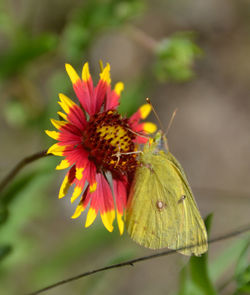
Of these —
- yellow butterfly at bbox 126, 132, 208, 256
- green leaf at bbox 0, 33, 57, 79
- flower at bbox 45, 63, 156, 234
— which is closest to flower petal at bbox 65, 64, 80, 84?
flower at bbox 45, 63, 156, 234

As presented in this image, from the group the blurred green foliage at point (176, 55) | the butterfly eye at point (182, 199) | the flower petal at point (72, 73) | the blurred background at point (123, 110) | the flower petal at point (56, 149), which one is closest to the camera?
the flower petal at point (56, 149)

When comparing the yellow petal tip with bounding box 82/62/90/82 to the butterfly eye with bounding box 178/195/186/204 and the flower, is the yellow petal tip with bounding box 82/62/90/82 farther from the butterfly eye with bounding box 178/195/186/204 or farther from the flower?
the butterfly eye with bounding box 178/195/186/204

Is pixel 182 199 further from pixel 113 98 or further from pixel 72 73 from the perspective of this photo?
Result: pixel 72 73

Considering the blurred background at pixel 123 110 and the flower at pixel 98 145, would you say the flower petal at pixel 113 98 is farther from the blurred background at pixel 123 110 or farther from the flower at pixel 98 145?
the blurred background at pixel 123 110

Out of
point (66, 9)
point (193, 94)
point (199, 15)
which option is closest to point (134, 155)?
point (66, 9)

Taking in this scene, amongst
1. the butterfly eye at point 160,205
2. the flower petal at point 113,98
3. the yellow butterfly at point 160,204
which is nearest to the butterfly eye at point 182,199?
the yellow butterfly at point 160,204

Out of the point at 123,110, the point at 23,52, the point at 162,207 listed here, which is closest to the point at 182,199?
the point at 162,207
